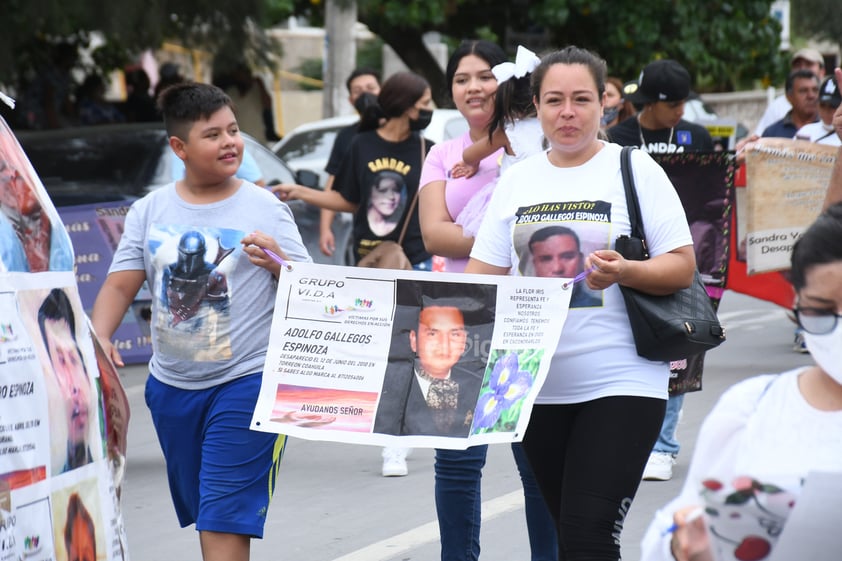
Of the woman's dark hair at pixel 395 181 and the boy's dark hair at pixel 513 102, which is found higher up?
the boy's dark hair at pixel 513 102

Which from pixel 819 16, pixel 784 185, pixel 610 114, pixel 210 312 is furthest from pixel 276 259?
pixel 819 16

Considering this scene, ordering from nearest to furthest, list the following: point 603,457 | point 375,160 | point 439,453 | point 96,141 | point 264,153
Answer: point 603,457 < point 439,453 < point 375,160 < point 96,141 < point 264,153

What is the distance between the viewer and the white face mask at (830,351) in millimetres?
2559

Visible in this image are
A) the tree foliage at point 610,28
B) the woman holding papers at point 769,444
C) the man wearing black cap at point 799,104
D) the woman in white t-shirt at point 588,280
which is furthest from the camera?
the tree foliage at point 610,28

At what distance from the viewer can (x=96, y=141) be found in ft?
34.7

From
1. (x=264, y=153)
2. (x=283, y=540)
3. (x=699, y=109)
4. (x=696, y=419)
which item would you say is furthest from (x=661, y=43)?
(x=283, y=540)

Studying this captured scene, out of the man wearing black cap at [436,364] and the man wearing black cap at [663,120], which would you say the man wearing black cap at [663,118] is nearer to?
the man wearing black cap at [663,120]

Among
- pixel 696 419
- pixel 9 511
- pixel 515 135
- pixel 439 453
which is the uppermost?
pixel 515 135

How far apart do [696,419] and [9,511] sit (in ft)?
17.9

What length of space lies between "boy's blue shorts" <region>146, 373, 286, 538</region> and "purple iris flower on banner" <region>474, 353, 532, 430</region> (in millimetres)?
735

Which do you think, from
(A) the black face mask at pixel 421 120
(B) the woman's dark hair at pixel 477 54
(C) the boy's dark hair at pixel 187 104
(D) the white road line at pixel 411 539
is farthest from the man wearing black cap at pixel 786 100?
(C) the boy's dark hair at pixel 187 104

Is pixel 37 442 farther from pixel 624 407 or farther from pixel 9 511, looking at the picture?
pixel 624 407

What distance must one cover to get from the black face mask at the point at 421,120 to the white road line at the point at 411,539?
205cm

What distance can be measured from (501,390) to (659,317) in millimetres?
508
